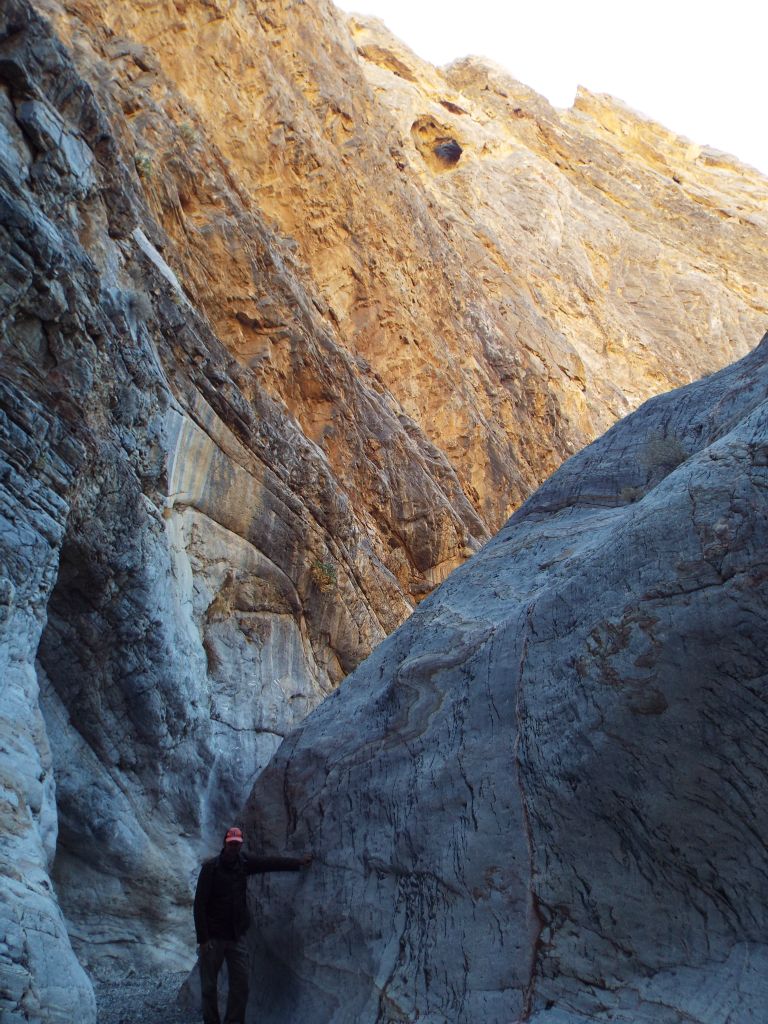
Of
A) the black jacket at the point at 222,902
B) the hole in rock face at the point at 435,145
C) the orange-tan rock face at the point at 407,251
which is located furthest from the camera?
the hole in rock face at the point at 435,145

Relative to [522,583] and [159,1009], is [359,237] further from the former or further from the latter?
[159,1009]

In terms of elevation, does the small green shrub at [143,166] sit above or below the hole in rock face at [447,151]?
below

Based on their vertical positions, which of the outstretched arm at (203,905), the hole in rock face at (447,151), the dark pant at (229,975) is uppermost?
the hole in rock face at (447,151)

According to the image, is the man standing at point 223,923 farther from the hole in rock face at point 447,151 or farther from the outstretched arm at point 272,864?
the hole in rock face at point 447,151

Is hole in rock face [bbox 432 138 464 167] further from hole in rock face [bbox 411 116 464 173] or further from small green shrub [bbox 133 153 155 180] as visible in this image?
small green shrub [bbox 133 153 155 180]

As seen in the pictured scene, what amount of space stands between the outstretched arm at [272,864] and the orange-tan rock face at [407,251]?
48.5 ft

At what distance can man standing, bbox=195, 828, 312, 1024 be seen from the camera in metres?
7.36

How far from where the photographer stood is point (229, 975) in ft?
24.3

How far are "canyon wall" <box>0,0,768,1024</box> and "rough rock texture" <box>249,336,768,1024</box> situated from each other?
228 centimetres

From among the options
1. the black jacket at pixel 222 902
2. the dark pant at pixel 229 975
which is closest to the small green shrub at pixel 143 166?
the black jacket at pixel 222 902

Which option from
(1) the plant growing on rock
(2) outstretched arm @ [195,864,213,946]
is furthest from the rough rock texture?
(1) the plant growing on rock

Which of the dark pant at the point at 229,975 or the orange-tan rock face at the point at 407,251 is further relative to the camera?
the orange-tan rock face at the point at 407,251

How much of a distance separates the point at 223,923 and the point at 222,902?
18 cm

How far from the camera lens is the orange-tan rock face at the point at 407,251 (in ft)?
74.5
